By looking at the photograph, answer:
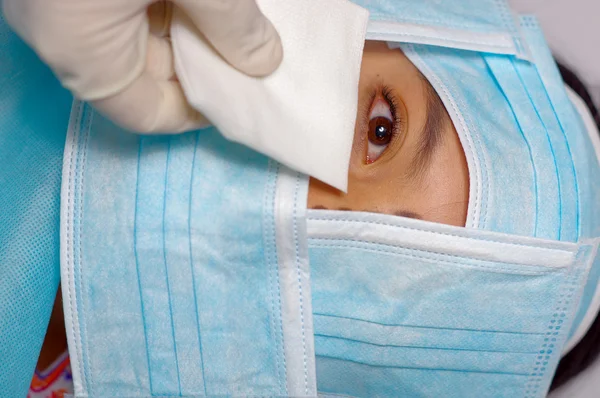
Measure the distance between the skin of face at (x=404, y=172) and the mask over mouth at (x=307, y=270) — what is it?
2 cm

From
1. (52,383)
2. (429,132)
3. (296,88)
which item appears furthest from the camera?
(52,383)

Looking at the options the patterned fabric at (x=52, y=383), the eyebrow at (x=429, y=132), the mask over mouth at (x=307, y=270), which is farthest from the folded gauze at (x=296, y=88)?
the patterned fabric at (x=52, y=383)

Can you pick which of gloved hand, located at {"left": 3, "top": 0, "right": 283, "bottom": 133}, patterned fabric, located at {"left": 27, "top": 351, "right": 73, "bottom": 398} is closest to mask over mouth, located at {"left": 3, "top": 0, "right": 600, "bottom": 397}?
gloved hand, located at {"left": 3, "top": 0, "right": 283, "bottom": 133}

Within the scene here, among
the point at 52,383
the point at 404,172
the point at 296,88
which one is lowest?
the point at 52,383

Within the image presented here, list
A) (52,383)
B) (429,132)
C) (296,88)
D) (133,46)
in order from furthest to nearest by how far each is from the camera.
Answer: (52,383)
(429,132)
(296,88)
(133,46)

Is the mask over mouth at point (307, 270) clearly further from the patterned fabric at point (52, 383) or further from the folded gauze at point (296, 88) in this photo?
the patterned fabric at point (52, 383)

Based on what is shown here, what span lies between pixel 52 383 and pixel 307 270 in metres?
0.65

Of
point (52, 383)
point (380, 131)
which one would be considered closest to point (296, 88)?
point (380, 131)

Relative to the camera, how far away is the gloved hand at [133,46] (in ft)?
2.07

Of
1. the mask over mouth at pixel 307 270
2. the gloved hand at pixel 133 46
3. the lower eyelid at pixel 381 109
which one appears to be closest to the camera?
the gloved hand at pixel 133 46

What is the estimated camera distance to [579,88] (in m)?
1.35

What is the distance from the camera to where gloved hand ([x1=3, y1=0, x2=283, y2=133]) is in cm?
63

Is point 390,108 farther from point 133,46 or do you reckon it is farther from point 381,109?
point 133,46

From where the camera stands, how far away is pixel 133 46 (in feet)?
2.27
